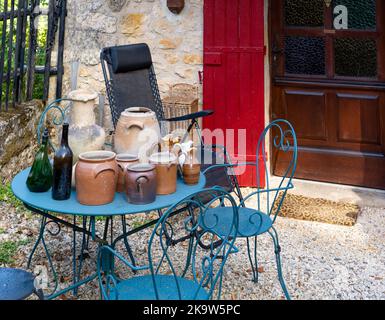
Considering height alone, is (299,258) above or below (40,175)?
below

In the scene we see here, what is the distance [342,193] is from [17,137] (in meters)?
2.73

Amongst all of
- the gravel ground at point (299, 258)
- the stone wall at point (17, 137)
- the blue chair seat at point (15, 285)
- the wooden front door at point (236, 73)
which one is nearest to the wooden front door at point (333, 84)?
the wooden front door at point (236, 73)

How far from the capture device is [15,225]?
3416mm

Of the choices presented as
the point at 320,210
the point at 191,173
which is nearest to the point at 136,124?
the point at 191,173

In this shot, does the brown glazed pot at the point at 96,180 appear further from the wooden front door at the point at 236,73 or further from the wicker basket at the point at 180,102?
the wooden front door at the point at 236,73

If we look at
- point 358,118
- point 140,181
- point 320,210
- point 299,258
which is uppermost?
point 358,118

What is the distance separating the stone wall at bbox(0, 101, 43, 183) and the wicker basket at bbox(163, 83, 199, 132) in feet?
3.94

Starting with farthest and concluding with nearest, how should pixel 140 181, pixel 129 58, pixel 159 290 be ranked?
pixel 129 58
pixel 140 181
pixel 159 290

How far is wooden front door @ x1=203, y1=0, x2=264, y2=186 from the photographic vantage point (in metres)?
4.07

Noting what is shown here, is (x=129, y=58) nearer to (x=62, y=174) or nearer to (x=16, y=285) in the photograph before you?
(x=62, y=174)

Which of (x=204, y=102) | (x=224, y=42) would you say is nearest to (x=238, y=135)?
(x=204, y=102)

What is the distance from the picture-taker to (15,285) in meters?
1.92
